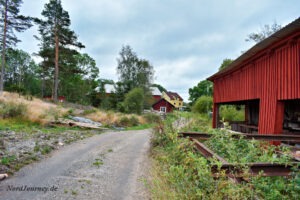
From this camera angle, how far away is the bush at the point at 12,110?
10117mm

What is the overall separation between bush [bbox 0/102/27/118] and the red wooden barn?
11.0 meters

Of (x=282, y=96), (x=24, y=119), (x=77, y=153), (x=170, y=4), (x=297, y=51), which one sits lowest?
(x=77, y=153)

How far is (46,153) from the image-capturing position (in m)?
5.47

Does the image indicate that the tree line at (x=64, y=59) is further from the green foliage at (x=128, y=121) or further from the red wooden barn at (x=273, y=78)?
the red wooden barn at (x=273, y=78)

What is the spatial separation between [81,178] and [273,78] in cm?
586

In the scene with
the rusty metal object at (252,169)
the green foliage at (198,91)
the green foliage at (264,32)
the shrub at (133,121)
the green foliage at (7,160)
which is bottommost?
Result: the green foliage at (7,160)

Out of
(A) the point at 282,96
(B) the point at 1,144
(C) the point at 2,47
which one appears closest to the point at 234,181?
(A) the point at 282,96

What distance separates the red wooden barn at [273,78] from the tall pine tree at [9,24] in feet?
69.9

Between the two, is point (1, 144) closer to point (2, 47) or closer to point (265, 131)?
point (265, 131)

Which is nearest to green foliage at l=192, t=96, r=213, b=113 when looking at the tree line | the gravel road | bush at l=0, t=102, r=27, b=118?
the tree line

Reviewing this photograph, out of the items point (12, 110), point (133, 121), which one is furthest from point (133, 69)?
point (12, 110)

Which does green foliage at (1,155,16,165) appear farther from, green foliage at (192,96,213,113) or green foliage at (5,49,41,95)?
green foliage at (5,49,41,95)

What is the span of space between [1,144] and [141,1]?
940 centimetres

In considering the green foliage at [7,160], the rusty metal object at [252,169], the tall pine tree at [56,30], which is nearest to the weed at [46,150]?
the green foliage at [7,160]
